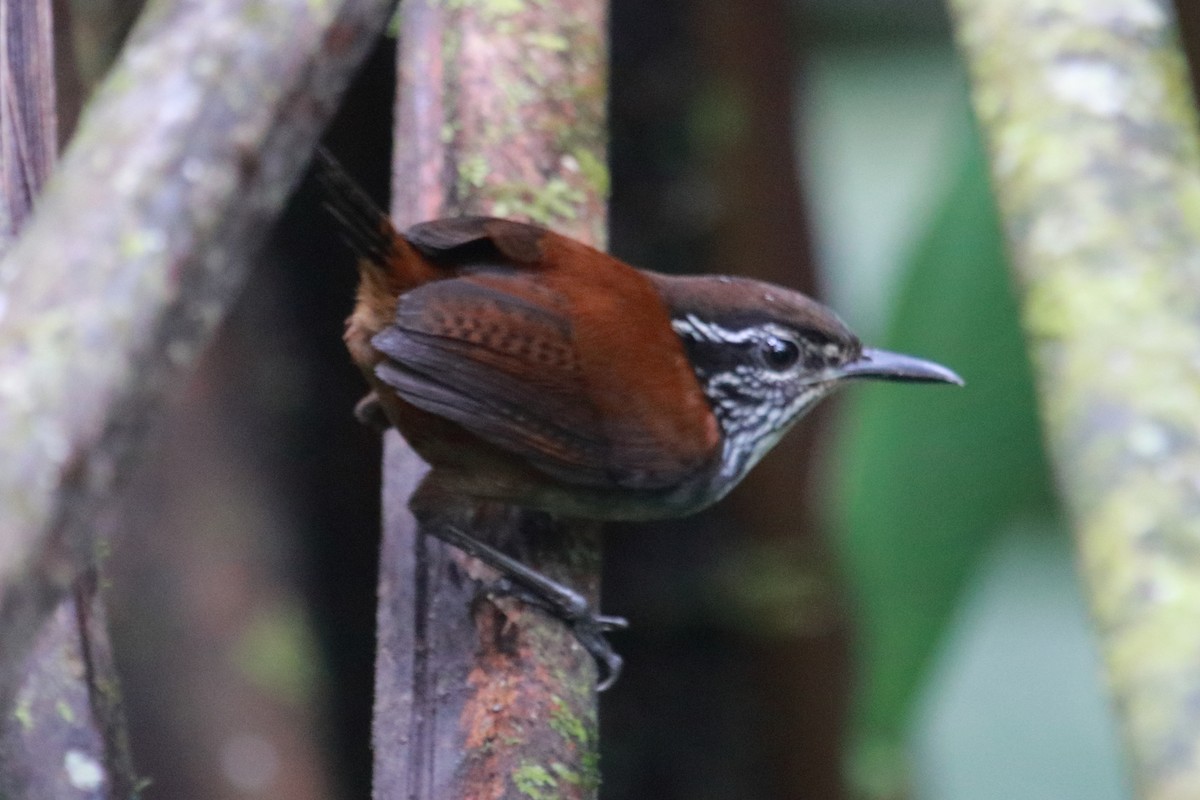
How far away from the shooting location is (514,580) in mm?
2545

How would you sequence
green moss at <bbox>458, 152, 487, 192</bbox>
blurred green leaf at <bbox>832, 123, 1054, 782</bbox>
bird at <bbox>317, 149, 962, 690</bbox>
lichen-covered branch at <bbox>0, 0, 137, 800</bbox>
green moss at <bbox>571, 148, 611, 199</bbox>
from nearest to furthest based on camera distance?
lichen-covered branch at <bbox>0, 0, 137, 800</bbox>, bird at <bbox>317, 149, 962, 690</bbox>, green moss at <bbox>458, 152, 487, 192</bbox>, green moss at <bbox>571, 148, 611, 199</bbox>, blurred green leaf at <bbox>832, 123, 1054, 782</bbox>

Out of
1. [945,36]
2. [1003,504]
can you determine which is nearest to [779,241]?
[945,36]

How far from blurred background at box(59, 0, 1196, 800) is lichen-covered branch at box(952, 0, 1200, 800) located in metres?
1.19

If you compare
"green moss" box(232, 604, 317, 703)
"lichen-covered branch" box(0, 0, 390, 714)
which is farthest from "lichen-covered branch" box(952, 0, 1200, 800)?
"green moss" box(232, 604, 317, 703)

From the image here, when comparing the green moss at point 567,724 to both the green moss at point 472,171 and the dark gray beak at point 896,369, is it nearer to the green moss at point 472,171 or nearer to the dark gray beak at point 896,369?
the green moss at point 472,171

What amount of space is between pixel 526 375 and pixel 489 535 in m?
0.30

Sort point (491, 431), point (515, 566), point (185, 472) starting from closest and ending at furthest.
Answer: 1. point (515, 566)
2. point (491, 431)
3. point (185, 472)

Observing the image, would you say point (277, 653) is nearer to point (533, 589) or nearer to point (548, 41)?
point (533, 589)

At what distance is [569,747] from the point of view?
226 cm

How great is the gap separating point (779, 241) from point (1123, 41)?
2.78 m

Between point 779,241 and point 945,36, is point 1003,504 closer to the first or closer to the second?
point 779,241

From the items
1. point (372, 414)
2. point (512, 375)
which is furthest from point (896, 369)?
point (372, 414)

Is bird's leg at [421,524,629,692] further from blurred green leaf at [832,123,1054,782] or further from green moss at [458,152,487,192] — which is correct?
blurred green leaf at [832,123,1054,782]

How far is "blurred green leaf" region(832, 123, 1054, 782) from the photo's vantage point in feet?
10.9
